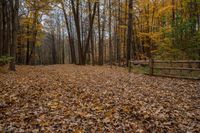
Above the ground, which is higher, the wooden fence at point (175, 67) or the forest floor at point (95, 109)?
the wooden fence at point (175, 67)

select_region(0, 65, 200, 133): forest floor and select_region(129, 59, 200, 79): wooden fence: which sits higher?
select_region(129, 59, 200, 79): wooden fence

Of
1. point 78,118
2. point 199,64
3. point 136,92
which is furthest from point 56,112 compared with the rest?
point 199,64

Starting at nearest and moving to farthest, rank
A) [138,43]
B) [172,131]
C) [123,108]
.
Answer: [172,131]
[123,108]
[138,43]

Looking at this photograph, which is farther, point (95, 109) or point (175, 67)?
point (175, 67)

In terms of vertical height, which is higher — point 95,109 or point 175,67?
point 175,67

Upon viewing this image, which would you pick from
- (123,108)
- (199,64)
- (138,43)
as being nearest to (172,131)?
(123,108)

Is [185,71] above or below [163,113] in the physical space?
above

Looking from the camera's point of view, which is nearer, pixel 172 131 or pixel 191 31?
pixel 172 131

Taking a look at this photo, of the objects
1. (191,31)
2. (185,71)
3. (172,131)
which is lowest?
(172,131)

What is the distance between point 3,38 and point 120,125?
1499cm

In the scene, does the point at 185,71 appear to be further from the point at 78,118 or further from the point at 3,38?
the point at 3,38

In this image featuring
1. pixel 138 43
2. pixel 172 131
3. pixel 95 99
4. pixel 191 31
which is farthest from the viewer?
pixel 138 43

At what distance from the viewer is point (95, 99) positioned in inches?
248

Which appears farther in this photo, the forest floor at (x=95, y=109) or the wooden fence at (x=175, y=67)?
the wooden fence at (x=175, y=67)
